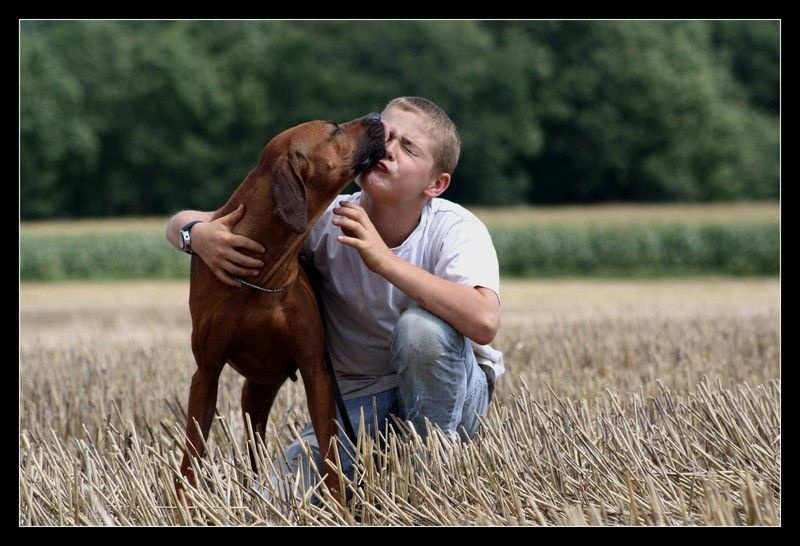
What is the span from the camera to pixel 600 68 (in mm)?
44625

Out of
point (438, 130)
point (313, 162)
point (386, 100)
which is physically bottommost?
point (313, 162)

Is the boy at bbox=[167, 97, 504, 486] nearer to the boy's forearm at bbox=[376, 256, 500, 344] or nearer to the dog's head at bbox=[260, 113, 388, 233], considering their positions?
the boy's forearm at bbox=[376, 256, 500, 344]

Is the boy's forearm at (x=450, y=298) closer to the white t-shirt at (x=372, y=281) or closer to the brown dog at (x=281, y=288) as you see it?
the white t-shirt at (x=372, y=281)

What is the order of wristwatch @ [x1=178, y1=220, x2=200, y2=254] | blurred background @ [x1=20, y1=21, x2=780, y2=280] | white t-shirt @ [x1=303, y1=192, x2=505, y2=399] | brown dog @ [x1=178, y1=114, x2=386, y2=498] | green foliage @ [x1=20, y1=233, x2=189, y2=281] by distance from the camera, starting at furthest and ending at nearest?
blurred background @ [x1=20, y1=21, x2=780, y2=280], green foliage @ [x1=20, y1=233, x2=189, y2=281], white t-shirt @ [x1=303, y1=192, x2=505, y2=399], wristwatch @ [x1=178, y1=220, x2=200, y2=254], brown dog @ [x1=178, y1=114, x2=386, y2=498]

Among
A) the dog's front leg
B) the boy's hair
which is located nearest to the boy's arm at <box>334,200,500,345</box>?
the boy's hair

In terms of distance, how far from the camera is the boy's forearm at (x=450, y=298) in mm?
3920

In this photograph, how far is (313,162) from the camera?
3.80 meters

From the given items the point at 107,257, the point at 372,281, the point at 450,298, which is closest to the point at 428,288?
the point at 450,298

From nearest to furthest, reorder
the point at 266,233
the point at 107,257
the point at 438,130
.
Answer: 1. the point at 266,233
2. the point at 438,130
3. the point at 107,257

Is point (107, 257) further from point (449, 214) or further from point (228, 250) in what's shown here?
point (228, 250)

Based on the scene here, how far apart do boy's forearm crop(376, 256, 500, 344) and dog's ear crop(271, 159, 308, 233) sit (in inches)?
13.5

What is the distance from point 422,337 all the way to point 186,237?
35.3 inches

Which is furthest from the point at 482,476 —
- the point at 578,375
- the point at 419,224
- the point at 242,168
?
the point at 242,168

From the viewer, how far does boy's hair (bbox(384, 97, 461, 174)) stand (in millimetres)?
4195
